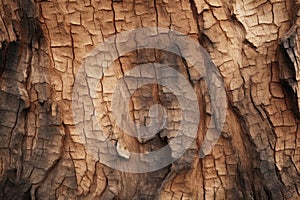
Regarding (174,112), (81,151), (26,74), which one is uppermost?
(26,74)

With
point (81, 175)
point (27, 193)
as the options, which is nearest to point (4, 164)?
point (27, 193)

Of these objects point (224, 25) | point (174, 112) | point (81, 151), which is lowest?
point (81, 151)

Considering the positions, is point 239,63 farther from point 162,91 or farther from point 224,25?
point 162,91

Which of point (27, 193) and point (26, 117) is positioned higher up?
point (26, 117)

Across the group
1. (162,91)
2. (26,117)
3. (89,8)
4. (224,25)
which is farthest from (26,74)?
(224,25)

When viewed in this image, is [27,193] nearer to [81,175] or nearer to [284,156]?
[81,175]

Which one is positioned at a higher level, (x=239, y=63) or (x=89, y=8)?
(x=89, y=8)
